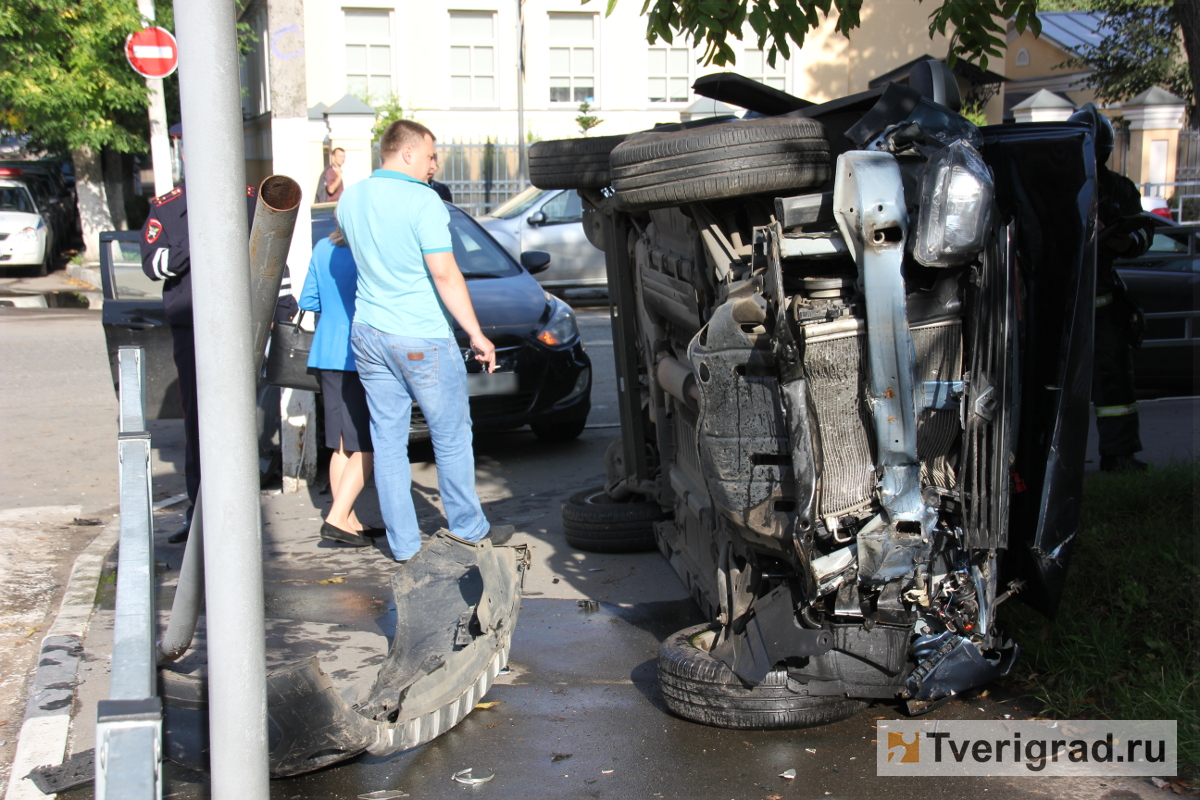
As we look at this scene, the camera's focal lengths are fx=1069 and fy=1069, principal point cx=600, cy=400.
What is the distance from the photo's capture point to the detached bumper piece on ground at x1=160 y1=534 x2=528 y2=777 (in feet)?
9.87

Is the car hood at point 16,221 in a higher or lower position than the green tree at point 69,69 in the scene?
lower

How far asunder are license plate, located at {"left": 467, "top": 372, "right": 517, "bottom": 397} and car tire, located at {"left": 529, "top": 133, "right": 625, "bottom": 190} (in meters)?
1.85

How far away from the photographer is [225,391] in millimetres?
2266

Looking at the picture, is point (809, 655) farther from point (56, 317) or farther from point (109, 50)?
point (109, 50)

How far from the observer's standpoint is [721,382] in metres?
3.07

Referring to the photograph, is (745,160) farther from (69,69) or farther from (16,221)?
(16,221)

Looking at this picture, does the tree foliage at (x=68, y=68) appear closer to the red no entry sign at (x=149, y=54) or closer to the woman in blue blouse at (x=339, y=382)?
the red no entry sign at (x=149, y=54)

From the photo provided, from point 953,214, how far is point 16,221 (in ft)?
62.0

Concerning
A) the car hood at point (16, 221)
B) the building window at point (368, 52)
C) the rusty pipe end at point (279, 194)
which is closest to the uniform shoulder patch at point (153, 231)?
the rusty pipe end at point (279, 194)

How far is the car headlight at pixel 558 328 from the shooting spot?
695 centimetres

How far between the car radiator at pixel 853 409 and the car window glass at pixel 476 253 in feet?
15.9

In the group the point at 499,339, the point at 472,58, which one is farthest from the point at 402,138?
the point at 472,58

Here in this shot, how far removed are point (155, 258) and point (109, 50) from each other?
49.0 ft

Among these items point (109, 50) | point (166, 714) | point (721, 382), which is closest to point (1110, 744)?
point (721, 382)
